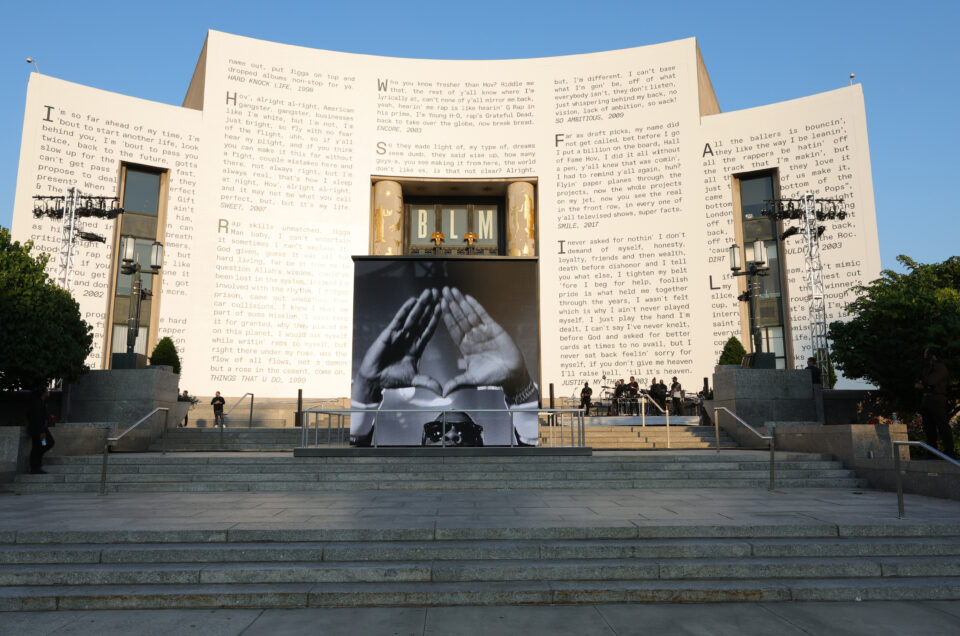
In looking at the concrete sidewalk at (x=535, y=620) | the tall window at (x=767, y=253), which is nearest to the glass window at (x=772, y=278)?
the tall window at (x=767, y=253)

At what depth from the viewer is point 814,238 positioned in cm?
2517

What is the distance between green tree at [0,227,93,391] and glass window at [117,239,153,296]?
8371mm

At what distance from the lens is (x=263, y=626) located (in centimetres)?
488

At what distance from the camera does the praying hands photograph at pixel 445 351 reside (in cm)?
1445

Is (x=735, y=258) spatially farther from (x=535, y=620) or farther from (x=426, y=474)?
(x=535, y=620)

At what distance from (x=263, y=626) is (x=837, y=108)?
29507 mm

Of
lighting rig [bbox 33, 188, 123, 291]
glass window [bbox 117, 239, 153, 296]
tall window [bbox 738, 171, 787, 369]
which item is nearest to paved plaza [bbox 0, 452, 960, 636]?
lighting rig [bbox 33, 188, 123, 291]

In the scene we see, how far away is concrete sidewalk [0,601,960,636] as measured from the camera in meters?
4.73

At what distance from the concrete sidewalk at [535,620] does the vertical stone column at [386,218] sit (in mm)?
25348

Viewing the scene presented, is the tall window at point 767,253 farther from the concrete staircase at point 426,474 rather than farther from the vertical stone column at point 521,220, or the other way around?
the concrete staircase at point 426,474

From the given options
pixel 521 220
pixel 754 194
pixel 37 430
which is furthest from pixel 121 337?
pixel 754 194

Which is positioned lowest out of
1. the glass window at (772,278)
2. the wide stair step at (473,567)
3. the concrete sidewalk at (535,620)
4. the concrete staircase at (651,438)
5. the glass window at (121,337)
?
the concrete sidewalk at (535,620)

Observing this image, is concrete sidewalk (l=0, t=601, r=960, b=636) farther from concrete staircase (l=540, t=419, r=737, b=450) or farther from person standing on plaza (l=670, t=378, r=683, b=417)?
person standing on plaza (l=670, t=378, r=683, b=417)

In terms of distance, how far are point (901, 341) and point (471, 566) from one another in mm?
15781
